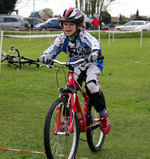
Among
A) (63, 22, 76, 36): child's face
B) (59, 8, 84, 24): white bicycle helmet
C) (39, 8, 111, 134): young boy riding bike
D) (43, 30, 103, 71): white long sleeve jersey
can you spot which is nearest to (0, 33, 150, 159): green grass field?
(39, 8, 111, 134): young boy riding bike

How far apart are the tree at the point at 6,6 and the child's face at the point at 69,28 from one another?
48.5 m

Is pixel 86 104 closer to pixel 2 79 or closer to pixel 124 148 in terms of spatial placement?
pixel 124 148

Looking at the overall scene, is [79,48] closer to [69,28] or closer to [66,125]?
[69,28]

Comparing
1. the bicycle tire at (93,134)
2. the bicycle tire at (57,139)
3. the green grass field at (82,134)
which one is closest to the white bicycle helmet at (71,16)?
the bicycle tire at (57,139)

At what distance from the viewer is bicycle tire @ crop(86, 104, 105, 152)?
483 cm

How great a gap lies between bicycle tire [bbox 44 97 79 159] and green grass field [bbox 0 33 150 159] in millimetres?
595

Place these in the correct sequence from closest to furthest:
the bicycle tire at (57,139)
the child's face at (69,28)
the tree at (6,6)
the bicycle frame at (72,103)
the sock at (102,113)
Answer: the bicycle tire at (57,139)
the bicycle frame at (72,103)
the child's face at (69,28)
the sock at (102,113)
the tree at (6,6)

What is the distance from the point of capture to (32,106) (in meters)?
7.72

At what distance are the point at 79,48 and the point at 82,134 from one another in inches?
68.4

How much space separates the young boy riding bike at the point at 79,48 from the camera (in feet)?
14.5

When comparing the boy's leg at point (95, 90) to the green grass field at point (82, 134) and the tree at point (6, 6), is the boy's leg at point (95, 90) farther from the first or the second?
the tree at point (6, 6)

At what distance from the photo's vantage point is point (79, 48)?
15.4ft

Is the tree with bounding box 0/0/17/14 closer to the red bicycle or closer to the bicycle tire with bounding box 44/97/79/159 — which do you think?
the red bicycle

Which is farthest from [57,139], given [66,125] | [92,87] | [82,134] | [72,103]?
[82,134]
